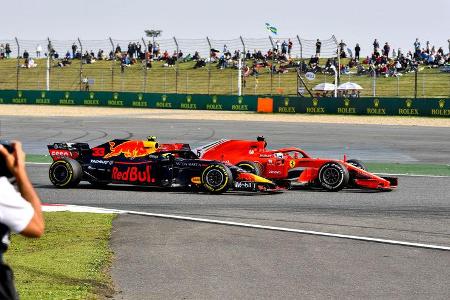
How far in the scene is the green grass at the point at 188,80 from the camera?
49.7 meters

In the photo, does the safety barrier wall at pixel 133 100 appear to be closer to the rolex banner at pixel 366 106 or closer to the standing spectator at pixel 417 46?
the rolex banner at pixel 366 106

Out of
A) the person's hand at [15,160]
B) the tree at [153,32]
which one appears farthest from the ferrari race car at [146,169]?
the tree at [153,32]

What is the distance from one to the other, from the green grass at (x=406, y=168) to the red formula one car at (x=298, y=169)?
161 inches

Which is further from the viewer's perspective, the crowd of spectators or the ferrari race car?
the crowd of spectators

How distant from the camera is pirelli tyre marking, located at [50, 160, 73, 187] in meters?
17.5

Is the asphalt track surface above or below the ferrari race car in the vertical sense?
below

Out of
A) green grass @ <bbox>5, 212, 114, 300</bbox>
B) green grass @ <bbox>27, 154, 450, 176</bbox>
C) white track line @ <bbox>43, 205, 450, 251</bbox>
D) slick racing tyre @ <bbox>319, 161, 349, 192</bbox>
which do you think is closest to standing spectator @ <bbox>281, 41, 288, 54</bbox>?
green grass @ <bbox>27, 154, 450, 176</bbox>

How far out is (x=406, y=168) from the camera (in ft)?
73.5

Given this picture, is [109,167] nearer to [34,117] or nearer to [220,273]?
[220,273]

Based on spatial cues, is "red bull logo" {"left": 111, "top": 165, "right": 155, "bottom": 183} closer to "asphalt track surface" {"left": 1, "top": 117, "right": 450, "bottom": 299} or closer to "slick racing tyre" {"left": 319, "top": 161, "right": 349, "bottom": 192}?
"asphalt track surface" {"left": 1, "top": 117, "right": 450, "bottom": 299}

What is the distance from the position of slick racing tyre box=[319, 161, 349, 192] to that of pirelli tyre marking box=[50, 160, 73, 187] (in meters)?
4.73

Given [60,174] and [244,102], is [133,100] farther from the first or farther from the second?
[60,174]

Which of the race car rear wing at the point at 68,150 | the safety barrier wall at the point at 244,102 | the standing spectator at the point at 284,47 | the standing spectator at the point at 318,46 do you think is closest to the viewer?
the race car rear wing at the point at 68,150

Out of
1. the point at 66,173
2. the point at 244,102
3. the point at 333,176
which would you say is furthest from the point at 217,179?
the point at 244,102
